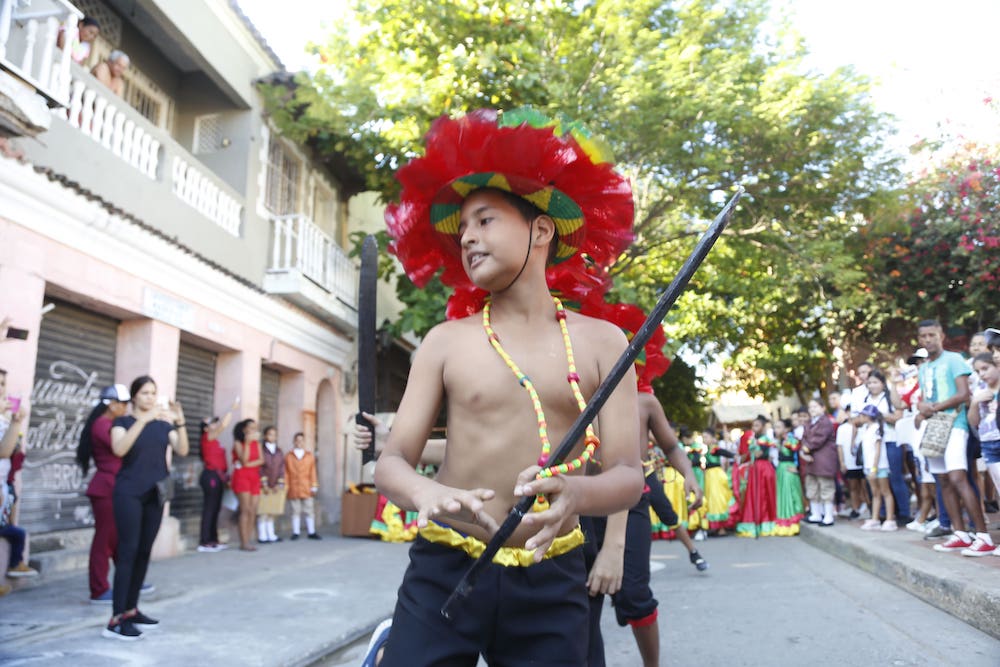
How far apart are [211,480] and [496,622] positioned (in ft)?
30.0

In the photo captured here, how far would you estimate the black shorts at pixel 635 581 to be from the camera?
384 cm

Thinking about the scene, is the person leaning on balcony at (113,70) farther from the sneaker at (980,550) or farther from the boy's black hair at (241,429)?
the sneaker at (980,550)

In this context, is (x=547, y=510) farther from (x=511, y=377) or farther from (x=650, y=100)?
(x=650, y=100)

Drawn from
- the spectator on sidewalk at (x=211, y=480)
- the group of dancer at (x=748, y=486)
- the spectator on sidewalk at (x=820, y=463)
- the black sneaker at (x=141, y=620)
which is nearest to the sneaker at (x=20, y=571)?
the black sneaker at (x=141, y=620)

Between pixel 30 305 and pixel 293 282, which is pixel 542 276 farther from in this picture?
pixel 293 282

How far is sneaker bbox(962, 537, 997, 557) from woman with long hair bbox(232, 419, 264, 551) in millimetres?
8200

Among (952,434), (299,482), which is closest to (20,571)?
(299,482)

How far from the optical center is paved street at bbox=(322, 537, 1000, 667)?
14.3 ft

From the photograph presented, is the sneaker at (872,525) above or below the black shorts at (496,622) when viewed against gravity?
below

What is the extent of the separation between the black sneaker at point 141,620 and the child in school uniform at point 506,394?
3.83 m

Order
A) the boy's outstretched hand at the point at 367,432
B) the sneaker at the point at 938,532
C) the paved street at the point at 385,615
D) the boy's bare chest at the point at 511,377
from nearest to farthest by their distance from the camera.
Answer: the boy's bare chest at the point at 511,377, the boy's outstretched hand at the point at 367,432, the paved street at the point at 385,615, the sneaker at the point at 938,532

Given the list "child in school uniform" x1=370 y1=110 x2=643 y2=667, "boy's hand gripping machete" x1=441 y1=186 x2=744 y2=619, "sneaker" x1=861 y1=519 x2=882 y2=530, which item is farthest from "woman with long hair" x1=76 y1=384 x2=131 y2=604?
"sneaker" x1=861 y1=519 x2=882 y2=530

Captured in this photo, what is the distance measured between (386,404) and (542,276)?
16937mm

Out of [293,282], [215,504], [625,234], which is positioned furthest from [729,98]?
[625,234]
